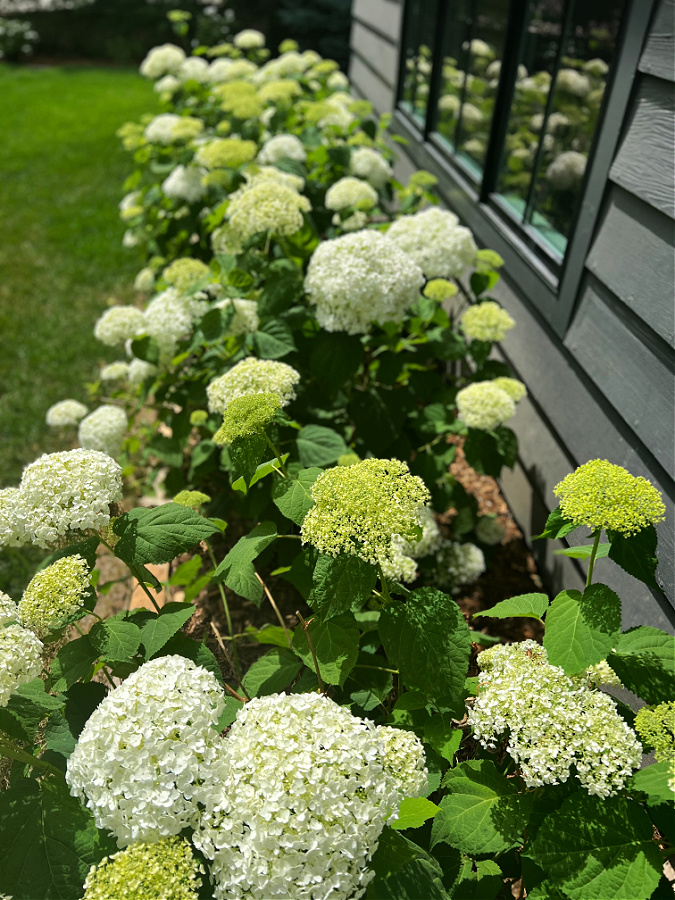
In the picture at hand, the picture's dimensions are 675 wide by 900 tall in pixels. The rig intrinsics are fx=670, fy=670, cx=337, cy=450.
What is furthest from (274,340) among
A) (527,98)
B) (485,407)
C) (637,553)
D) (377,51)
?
(377,51)

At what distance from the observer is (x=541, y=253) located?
2.79 metres

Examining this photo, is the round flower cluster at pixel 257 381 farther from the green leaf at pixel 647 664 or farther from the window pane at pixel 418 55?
the window pane at pixel 418 55

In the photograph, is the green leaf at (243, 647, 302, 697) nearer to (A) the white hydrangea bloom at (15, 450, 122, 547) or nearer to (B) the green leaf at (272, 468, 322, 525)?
(B) the green leaf at (272, 468, 322, 525)

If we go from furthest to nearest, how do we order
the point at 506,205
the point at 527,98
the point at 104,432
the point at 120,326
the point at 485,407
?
the point at 506,205, the point at 527,98, the point at 120,326, the point at 104,432, the point at 485,407

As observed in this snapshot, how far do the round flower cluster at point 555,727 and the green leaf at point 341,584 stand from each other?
0.29 meters

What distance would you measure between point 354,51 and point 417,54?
3.33 meters

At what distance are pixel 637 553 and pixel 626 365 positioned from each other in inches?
41.1

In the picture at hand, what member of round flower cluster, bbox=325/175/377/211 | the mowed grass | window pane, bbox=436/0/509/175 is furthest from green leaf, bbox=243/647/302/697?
window pane, bbox=436/0/509/175

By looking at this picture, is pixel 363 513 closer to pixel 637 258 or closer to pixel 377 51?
pixel 637 258

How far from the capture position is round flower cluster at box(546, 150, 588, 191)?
264cm

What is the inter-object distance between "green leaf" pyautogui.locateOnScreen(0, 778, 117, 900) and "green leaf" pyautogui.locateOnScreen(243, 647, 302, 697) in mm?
432

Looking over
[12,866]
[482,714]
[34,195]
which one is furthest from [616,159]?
[34,195]

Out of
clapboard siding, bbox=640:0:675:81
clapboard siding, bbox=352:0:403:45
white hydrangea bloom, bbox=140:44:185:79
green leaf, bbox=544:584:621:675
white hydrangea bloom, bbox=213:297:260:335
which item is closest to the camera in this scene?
green leaf, bbox=544:584:621:675

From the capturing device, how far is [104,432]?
2.70 meters
